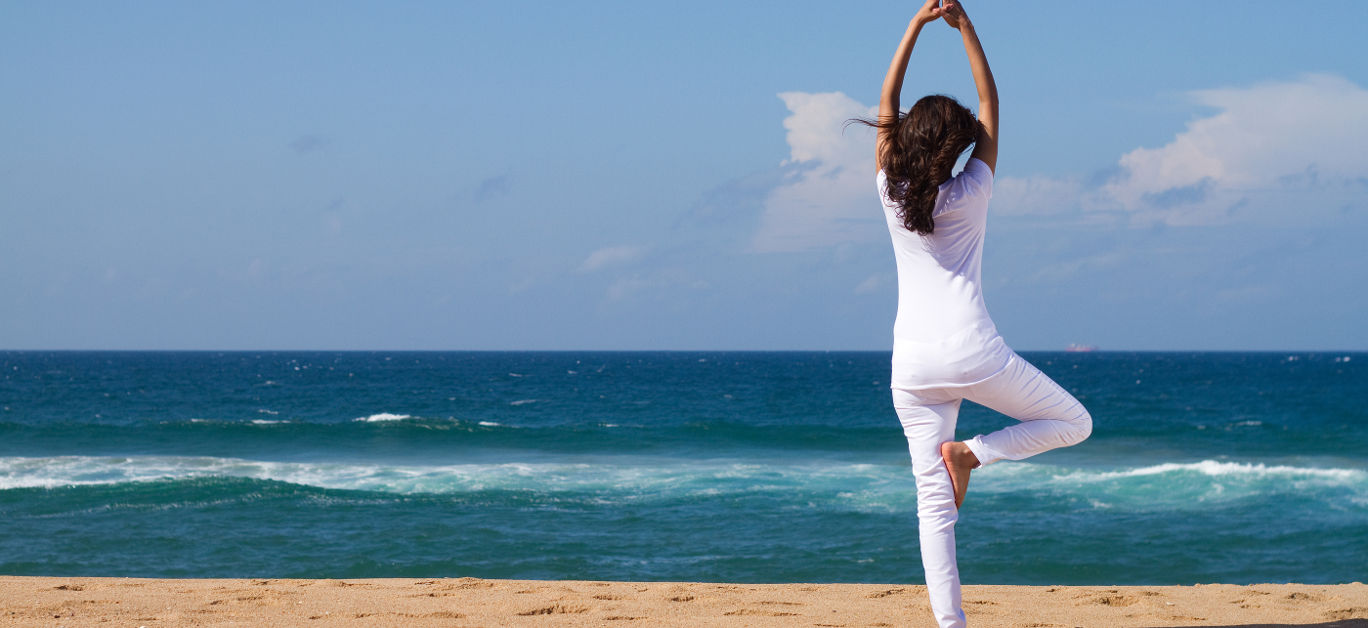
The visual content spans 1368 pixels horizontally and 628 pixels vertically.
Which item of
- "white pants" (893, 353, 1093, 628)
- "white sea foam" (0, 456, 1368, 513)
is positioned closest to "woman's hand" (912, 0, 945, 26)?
"white pants" (893, 353, 1093, 628)

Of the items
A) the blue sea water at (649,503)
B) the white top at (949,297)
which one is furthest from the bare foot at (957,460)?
the blue sea water at (649,503)

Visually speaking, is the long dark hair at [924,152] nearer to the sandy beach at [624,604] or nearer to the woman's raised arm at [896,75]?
the woman's raised arm at [896,75]

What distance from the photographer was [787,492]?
14.2m

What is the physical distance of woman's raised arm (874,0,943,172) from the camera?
10.6 ft

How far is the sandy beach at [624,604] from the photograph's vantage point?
182 inches

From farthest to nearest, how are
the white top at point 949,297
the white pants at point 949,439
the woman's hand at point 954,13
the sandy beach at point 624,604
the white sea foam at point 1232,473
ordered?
the white sea foam at point 1232,473 → the sandy beach at point 624,604 → the woman's hand at point 954,13 → the white pants at point 949,439 → the white top at point 949,297

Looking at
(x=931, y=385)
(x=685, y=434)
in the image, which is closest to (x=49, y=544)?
(x=931, y=385)

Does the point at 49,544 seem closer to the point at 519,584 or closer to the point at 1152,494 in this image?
the point at 519,584

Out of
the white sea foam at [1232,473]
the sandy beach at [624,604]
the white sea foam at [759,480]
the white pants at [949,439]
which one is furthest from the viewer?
the white sea foam at [1232,473]

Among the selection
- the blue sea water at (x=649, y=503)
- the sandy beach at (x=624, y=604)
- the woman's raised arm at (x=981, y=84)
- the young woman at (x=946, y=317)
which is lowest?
the blue sea water at (x=649, y=503)

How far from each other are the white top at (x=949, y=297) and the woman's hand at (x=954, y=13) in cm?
50

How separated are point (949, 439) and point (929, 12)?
53.6 inches

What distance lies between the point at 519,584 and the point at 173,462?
46.4ft

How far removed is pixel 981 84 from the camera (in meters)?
3.29
